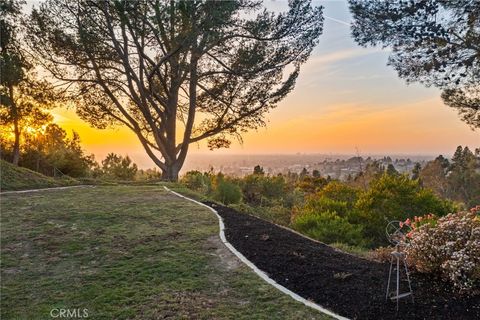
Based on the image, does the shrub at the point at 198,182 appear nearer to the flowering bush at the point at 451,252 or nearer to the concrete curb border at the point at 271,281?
the concrete curb border at the point at 271,281

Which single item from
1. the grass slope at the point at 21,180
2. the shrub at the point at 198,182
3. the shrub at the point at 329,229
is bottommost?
the shrub at the point at 329,229

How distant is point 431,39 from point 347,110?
5.88 metres

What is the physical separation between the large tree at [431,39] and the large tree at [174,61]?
3481mm

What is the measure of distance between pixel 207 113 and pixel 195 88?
3.87ft

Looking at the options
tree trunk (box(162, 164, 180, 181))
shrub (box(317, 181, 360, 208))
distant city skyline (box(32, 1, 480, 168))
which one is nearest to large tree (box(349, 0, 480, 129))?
distant city skyline (box(32, 1, 480, 168))

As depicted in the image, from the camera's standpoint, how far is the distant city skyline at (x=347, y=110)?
10.3 metres

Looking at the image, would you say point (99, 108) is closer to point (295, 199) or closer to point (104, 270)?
point (295, 199)

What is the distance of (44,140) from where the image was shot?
48.1 feet

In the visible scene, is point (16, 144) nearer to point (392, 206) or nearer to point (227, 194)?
point (227, 194)

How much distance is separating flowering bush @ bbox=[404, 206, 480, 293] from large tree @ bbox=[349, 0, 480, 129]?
6.04 m

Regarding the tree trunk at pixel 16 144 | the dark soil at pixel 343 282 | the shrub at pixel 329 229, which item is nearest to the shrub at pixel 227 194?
the shrub at pixel 329 229

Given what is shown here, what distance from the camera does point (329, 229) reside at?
7.61 metres

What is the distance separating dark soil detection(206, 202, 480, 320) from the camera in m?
2.82

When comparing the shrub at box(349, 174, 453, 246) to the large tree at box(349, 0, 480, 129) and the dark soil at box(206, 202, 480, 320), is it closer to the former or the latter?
the large tree at box(349, 0, 480, 129)
